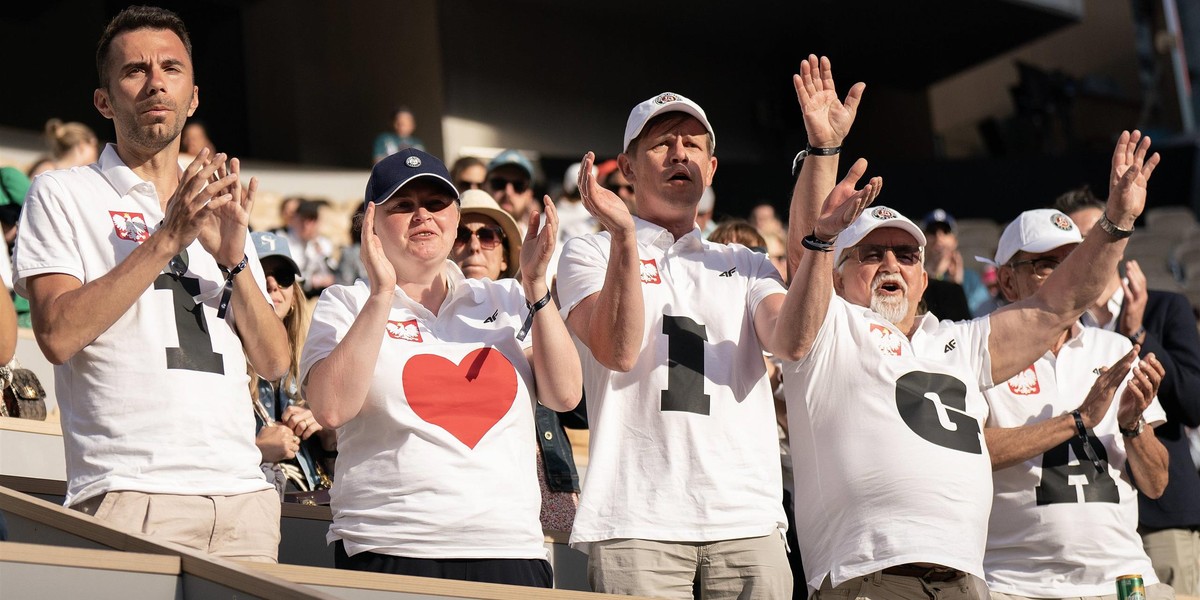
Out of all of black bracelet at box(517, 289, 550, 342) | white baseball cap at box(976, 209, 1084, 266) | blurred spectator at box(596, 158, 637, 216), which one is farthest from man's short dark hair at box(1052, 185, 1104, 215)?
black bracelet at box(517, 289, 550, 342)

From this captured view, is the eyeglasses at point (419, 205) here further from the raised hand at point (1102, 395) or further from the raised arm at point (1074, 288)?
the raised hand at point (1102, 395)

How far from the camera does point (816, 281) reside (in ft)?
10.7

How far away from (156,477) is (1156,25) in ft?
58.0

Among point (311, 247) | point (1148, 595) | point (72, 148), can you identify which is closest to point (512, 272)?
point (1148, 595)

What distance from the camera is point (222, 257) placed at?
124 inches

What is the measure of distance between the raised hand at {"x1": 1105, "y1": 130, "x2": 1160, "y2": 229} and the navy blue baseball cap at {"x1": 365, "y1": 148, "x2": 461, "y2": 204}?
1901 mm

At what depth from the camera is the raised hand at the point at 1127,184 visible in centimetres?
385

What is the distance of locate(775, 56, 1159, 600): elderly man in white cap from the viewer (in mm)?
3340

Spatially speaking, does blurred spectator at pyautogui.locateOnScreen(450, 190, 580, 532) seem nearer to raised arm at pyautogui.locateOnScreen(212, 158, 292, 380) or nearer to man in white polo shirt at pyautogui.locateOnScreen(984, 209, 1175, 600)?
raised arm at pyautogui.locateOnScreen(212, 158, 292, 380)

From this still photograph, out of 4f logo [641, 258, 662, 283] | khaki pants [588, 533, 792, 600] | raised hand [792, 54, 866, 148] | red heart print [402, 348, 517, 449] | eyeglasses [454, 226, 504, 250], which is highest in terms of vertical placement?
raised hand [792, 54, 866, 148]

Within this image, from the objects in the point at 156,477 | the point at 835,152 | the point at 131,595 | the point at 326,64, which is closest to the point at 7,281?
the point at 156,477

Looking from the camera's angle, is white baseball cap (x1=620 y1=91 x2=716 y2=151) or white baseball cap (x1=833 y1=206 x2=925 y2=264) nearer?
white baseball cap (x1=620 y1=91 x2=716 y2=151)

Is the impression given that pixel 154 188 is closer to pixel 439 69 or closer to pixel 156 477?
pixel 156 477

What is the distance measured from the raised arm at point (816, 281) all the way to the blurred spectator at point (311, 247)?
563 cm
